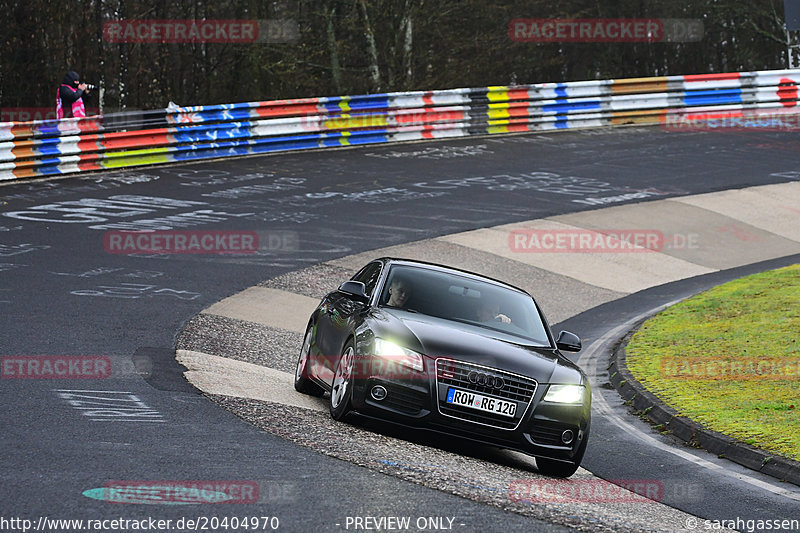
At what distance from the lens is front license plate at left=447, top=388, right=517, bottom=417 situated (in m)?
8.48

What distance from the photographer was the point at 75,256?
16656mm

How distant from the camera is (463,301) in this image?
9891 millimetres

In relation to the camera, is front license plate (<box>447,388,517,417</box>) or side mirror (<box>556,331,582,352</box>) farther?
side mirror (<box>556,331,582,352</box>)

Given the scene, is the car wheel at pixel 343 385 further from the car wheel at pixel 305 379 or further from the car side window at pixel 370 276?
the car wheel at pixel 305 379

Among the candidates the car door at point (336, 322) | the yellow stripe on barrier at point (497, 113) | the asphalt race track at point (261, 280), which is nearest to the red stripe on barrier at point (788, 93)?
the asphalt race track at point (261, 280)

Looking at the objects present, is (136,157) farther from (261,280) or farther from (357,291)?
(357,291)

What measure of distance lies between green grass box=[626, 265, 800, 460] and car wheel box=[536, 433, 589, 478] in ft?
5.82

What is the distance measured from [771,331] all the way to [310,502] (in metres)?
9.30

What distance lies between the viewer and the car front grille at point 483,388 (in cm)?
850

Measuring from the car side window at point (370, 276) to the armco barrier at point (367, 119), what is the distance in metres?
13.8

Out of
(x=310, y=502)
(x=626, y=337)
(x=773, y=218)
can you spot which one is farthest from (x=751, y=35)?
(x=310, y=502)

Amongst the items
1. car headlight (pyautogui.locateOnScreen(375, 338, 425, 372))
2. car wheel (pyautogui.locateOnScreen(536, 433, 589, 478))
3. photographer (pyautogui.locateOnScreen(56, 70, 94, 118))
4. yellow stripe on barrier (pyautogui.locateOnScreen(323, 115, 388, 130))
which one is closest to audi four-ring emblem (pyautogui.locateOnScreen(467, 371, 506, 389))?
car headlight (pyautogui.locateOnScreen(375, 338, 425, 372))

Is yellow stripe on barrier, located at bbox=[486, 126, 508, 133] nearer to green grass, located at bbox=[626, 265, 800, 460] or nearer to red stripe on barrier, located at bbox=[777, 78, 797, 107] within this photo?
red stripe on barrier, located at bbox=[777, 78, 797, 107]

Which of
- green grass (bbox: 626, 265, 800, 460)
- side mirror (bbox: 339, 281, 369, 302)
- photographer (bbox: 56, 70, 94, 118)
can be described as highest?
photographer (bbox: 56, 70, 94, 118)
